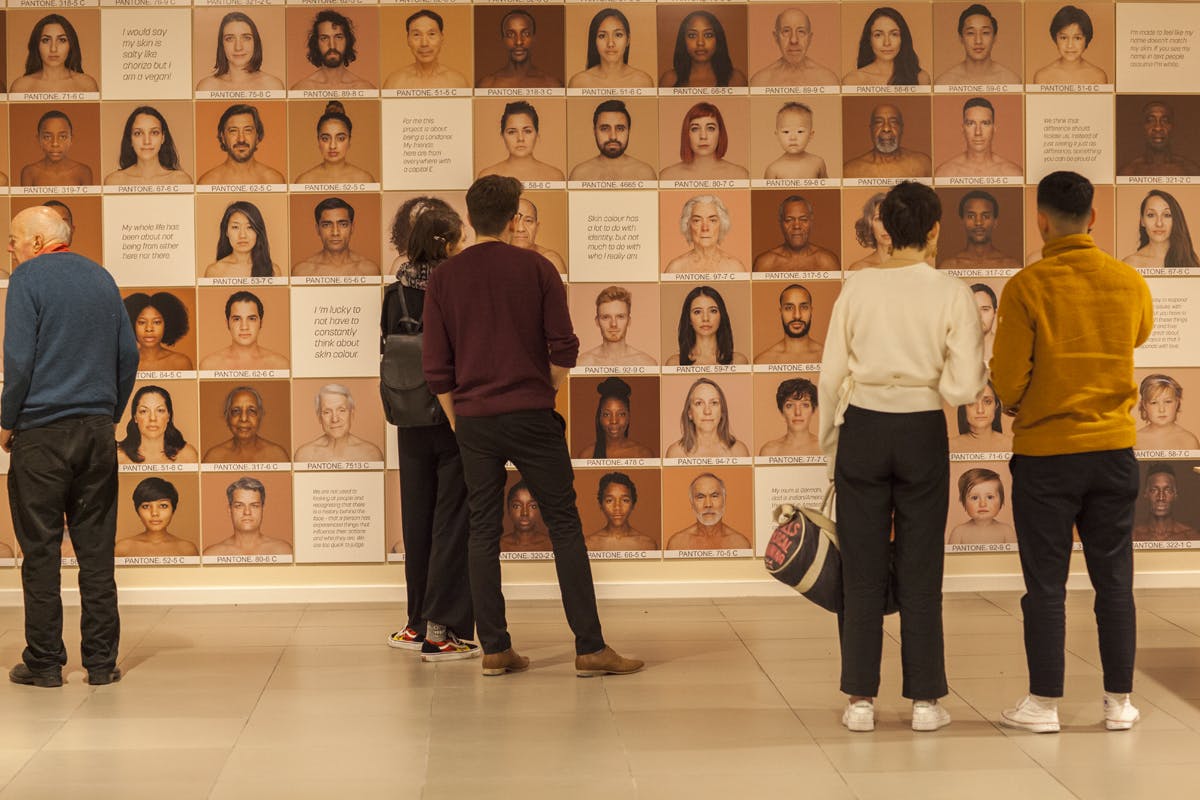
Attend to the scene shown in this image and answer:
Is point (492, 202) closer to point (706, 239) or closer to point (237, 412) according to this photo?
point (706, 239)

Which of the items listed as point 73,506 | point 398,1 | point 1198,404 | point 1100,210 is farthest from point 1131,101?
point 73,506

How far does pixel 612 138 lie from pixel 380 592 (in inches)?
85.0

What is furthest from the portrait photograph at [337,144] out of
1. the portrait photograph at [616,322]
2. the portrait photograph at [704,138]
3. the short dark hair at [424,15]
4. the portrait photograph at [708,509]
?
the portrait photograph at [708,509]

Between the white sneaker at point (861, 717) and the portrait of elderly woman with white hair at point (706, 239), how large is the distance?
2.46 metres

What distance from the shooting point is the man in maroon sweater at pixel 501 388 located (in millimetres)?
4836

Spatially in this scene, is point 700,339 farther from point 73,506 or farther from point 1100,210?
point 73,506

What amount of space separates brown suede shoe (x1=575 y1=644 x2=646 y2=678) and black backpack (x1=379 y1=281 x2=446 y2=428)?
987mm

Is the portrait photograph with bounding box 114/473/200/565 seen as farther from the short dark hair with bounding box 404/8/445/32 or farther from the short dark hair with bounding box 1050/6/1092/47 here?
the short dark hair with bounding box 1050/6/1092/47

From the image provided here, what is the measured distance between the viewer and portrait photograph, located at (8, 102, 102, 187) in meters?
6.12

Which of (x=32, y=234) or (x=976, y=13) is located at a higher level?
(x=976, y=13)

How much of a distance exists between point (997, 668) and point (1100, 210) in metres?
2.31

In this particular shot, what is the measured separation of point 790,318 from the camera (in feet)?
20.5

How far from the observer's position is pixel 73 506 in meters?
4.95

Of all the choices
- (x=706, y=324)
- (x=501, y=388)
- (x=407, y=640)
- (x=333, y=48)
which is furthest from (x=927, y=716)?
(x=333, y=48)
